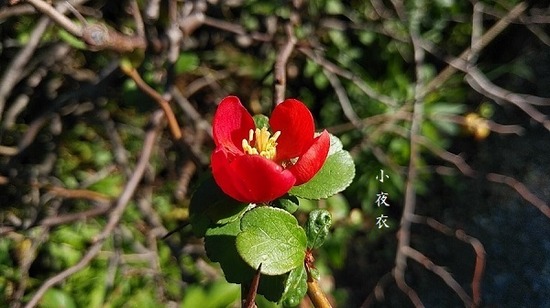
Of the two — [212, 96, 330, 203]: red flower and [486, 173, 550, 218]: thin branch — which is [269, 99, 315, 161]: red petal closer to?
[212, 96, 330, 203]: red flower

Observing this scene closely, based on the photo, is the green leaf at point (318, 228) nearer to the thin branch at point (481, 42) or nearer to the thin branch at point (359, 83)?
the thin branch at point (359, 83)

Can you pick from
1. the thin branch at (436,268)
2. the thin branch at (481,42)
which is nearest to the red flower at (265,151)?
the thin branch at (436,268)

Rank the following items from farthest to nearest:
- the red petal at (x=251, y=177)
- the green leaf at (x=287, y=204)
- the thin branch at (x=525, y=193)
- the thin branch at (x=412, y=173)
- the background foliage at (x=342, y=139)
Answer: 1. the background foliage at (x=342, y=139)
2. the thin branch at (x=525, y=193)
3. the thin branch at (x=412, y=173)
4. the green leaf at (x=287, y=204)
5. the red petal at (x=251, y=177)

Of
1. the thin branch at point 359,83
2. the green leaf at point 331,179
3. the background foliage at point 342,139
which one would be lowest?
the background foliage at point 342,139

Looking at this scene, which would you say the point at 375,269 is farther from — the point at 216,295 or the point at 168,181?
the point at 216,295

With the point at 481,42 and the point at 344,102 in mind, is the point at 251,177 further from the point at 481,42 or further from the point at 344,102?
the point at 481,42

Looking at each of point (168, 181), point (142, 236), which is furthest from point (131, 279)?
point (168, 181)
